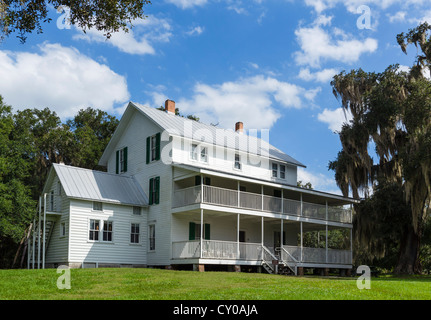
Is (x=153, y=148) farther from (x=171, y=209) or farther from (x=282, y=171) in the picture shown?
(x=282, y=171)

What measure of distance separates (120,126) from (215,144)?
6.30 metres

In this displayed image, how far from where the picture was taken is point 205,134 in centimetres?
3122

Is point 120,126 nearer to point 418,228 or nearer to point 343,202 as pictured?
point 343,202

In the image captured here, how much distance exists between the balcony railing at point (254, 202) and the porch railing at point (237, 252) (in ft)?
6.50

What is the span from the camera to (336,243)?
169 ft

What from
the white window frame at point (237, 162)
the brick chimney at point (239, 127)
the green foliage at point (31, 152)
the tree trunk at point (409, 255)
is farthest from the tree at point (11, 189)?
the tree trunk at point (409, 255)

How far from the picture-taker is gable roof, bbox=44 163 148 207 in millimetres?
26156

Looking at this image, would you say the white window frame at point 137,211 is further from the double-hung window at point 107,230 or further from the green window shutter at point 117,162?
the green window shutter at point 117,162

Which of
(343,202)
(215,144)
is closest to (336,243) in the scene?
(343,202)

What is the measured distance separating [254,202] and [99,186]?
328 inches

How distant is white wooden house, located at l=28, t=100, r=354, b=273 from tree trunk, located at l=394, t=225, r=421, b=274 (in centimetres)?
298

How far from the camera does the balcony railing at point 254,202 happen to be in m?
25.8

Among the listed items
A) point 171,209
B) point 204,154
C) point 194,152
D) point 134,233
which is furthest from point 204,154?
point 134,233
